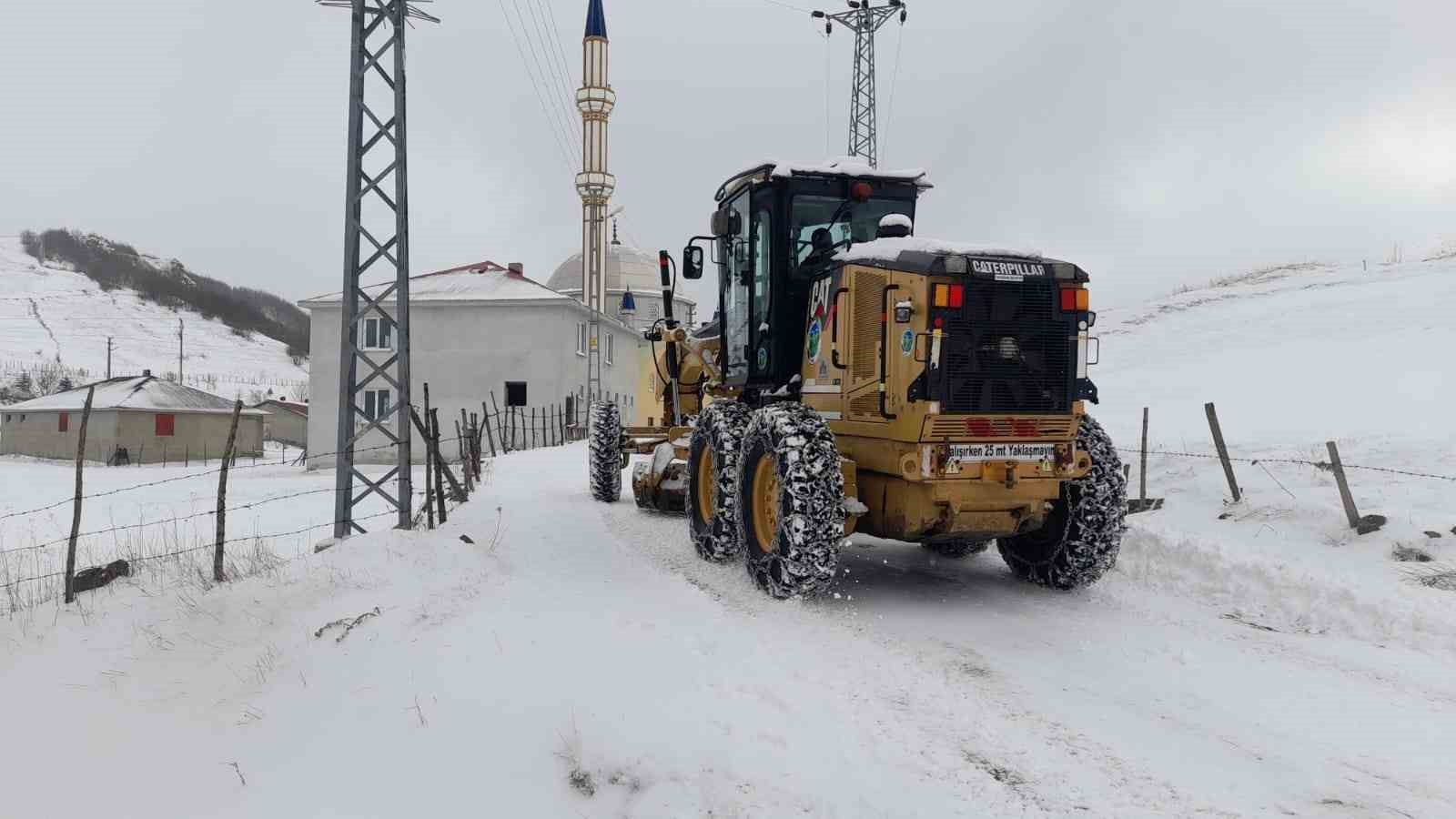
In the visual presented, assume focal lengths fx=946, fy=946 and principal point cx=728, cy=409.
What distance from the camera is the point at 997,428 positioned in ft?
21.4

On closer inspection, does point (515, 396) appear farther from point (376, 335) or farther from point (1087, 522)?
point (1087, 522)

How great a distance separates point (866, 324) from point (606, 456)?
24.3 feet

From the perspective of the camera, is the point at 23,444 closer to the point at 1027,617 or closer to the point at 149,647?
the point at 149,647

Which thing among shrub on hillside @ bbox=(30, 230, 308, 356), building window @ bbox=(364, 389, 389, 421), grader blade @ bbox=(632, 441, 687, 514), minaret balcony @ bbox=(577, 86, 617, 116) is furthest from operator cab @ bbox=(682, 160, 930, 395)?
shrub on hillside @ bbox=(30, 230, 308, 356)

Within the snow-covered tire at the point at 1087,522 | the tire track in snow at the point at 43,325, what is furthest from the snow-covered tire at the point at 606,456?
the tire track in snow at the point at 43,325

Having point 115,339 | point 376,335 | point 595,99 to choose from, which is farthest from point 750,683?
point 115,339

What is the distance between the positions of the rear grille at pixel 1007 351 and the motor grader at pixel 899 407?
1 centimetres

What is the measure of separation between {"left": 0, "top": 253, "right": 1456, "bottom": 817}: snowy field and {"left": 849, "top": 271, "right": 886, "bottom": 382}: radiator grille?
5.67 feet

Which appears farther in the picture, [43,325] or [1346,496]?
[43,325]

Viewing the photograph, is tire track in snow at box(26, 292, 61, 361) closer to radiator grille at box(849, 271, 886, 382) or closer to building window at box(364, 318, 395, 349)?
building window at box(364, 318, 395, 349)

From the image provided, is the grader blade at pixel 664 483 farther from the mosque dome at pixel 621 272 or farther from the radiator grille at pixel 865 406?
the mosque dome at pixel 621 272

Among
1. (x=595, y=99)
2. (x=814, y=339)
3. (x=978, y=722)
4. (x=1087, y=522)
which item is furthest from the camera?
(x=595, y=99)

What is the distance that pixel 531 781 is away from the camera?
3887 millimetres

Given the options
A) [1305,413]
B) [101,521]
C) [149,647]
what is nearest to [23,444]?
[101,521]
